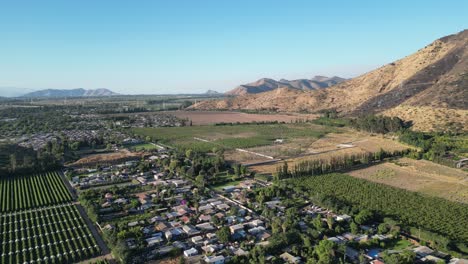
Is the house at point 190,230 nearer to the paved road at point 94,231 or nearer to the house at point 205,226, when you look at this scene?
the house at point 205,226

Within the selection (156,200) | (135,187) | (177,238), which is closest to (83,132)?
(135,187)

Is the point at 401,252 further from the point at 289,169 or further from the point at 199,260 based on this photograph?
the point at 289,169

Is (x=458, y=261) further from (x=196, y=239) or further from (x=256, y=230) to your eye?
(x=196, y=239)

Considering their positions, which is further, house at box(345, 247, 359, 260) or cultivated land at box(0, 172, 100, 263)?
cultivated land at box(0, 172, 100, 263)

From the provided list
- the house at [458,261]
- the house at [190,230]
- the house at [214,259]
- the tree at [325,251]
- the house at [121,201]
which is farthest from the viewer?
the house at [121,201]

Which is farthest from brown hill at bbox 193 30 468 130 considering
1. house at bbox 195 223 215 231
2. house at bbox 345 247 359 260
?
house at bbox 195 223 215 231

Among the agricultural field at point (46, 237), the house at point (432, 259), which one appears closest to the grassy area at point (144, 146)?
the agricultural field at point (46, 237)

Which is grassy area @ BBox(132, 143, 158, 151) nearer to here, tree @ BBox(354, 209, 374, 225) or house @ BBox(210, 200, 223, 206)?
house @ BBox(210, 200, 223, 206)

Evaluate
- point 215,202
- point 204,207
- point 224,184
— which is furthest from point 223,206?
point 224,184

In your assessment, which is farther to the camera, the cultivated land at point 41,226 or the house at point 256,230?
the house at point 256,230
